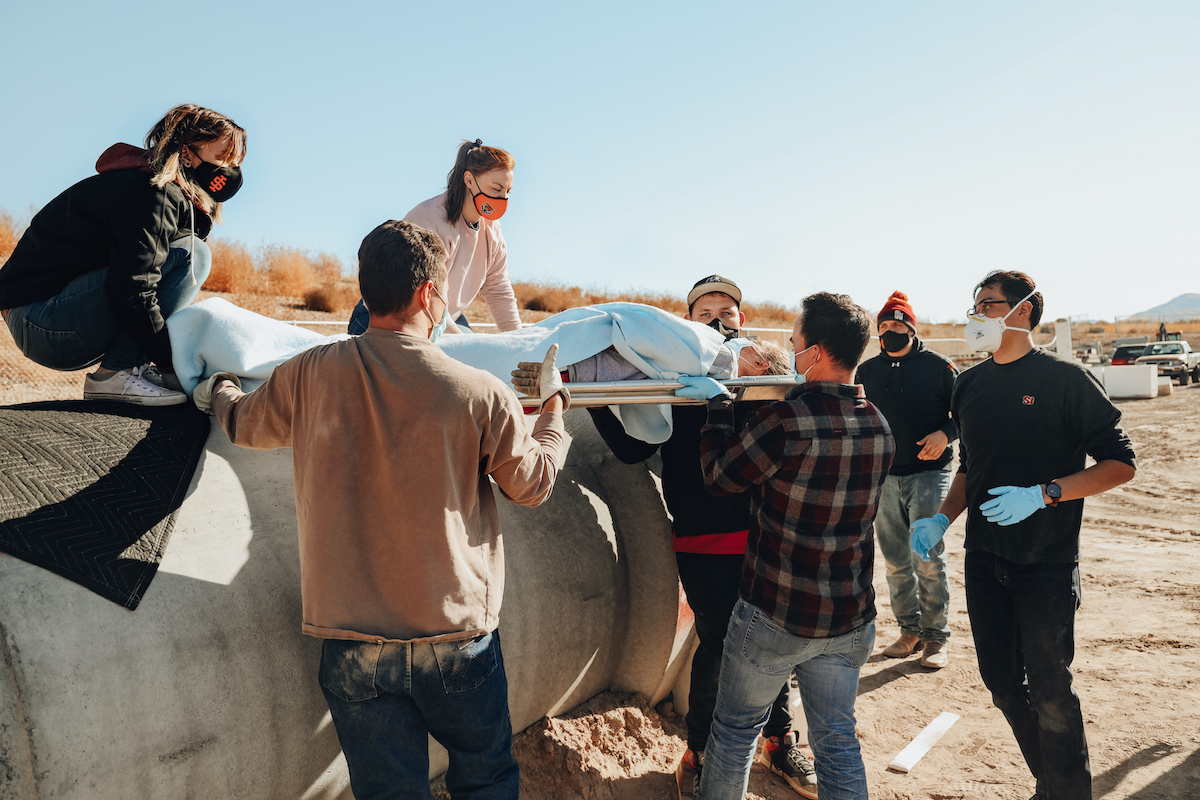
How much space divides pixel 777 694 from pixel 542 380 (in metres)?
1.44

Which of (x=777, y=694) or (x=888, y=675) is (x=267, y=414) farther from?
(x=888, y=675)

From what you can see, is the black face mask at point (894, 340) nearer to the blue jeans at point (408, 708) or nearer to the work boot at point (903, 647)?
the work boot at point (903, 647)

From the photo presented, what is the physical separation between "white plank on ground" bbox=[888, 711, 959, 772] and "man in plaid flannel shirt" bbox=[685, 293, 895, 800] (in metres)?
1.47

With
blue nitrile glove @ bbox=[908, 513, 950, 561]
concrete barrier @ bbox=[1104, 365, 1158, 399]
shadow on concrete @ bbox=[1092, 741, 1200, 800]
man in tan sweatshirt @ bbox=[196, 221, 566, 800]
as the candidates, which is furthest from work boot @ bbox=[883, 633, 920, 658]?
concrete barrier @ bbox=[1104, 365, 1158, 399]

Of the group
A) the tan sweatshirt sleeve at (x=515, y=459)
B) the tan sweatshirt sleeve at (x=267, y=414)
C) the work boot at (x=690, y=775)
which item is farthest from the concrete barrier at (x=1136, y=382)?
the tan sweatshirt sleeve at (x=267, y=414)

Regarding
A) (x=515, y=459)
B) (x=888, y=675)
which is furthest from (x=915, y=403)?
(x=515, y=459)

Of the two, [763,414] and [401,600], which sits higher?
[763,414]

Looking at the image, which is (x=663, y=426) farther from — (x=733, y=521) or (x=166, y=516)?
(x=166, y=516)

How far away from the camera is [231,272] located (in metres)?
16.2

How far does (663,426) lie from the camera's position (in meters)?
3.11

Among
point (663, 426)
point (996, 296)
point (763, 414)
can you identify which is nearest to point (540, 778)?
point (663, 426)

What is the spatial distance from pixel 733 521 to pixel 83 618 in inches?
90.6

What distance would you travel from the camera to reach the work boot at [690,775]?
3.27 metres

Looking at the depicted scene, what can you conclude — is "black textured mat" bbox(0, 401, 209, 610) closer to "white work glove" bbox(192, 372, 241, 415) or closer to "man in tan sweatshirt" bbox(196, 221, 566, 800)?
"white work glove" bbox(192, 372, 241, 415)
